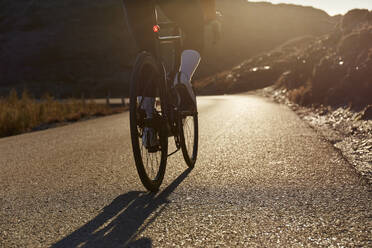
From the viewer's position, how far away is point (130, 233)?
7.57 ft

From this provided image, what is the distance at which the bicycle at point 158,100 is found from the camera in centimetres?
283

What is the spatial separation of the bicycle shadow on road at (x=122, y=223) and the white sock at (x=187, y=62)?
96cm

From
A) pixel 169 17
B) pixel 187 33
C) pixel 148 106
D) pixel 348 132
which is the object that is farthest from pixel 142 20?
pixel 348 132

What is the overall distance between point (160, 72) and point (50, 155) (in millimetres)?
2621

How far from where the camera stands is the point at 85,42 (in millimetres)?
81875

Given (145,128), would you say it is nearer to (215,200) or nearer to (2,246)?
(215,200)

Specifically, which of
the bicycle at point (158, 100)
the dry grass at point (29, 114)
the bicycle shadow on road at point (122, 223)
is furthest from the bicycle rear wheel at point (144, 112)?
the dry grass at point (29, 114)

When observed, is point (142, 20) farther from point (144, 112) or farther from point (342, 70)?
point (342, 70)

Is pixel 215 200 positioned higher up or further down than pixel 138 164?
further down

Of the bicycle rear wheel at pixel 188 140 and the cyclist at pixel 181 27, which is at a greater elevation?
the cyclist at pixel 181 27

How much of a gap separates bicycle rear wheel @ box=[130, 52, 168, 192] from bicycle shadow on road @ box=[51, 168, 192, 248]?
0.14 metres

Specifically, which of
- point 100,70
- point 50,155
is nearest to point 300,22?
point 100,70

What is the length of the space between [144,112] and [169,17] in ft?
2.90

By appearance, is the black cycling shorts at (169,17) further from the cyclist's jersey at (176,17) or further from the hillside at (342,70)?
the hillside at (342,70)
